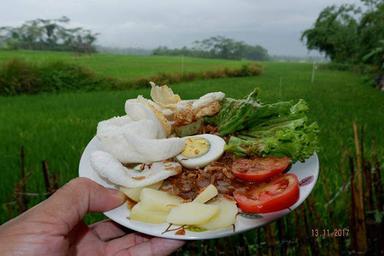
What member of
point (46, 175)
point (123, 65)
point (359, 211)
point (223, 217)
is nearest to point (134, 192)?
point (223, 217)

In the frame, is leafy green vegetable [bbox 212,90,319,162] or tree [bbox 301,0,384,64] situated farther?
tree [bbox 301,0,384,64]

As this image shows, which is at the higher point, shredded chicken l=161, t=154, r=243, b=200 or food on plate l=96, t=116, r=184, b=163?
food on plate l=96, t=116, r=184, b=163

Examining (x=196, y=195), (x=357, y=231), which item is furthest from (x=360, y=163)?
(x=196, y=195)

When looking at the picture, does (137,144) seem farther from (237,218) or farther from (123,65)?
(123,65)

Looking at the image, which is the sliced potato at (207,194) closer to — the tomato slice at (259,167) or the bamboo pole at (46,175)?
the tomato slice at (259,167)

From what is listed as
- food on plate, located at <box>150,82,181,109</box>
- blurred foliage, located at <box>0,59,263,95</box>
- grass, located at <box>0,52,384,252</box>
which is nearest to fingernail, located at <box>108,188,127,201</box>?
food on plate, located at <box>150,82,181,109</box>

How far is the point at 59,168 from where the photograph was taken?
281 cm

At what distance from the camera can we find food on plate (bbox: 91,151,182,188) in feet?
3.94

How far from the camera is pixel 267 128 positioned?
1.47 m

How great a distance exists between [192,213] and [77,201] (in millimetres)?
327

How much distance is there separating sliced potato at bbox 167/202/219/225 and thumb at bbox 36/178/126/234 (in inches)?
8.0

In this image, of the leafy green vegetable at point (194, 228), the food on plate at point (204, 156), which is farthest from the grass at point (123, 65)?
the leafy green vegetable at point (194, 228)

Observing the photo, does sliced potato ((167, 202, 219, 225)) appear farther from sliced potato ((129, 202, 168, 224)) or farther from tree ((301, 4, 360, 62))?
tree ((301, 4, 360, 62))

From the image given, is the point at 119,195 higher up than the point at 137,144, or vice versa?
the point at 137,144
